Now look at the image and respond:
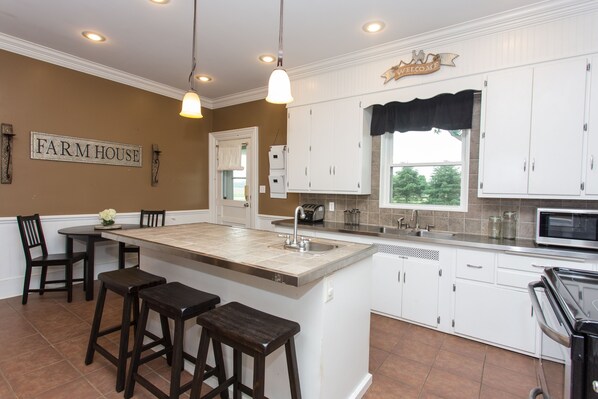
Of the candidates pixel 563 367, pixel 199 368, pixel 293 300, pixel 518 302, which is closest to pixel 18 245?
pixel 199 368

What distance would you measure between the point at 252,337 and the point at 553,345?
132cm

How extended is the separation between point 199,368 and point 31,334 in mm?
2166

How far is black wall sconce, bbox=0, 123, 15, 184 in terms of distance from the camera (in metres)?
3.31

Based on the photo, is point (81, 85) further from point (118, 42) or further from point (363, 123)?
point (363, 123)

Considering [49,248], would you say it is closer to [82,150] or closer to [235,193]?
[82,150]

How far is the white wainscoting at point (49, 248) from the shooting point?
3400mm

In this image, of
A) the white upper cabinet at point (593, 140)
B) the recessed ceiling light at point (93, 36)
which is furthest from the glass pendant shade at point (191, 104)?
the white upper cabinet at point (593, 140)

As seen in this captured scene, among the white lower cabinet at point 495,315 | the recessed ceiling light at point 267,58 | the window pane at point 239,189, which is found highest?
the recessed ceiling light at point 267,58

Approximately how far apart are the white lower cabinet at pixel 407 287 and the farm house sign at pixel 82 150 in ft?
12.2

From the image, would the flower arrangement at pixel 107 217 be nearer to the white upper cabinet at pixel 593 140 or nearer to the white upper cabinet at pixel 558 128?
the white upper cabinet at pixel 558 128

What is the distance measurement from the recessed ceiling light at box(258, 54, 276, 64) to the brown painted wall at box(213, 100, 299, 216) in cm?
85

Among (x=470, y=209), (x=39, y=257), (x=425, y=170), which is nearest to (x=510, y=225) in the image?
(x=470, y=209)

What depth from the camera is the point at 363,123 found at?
11.4 ft

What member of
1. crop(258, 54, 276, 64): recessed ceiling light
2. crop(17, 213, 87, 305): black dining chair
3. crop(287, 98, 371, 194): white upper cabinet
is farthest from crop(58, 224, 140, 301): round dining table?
crop(258, 54, 276, 64): recessed ceiling light
